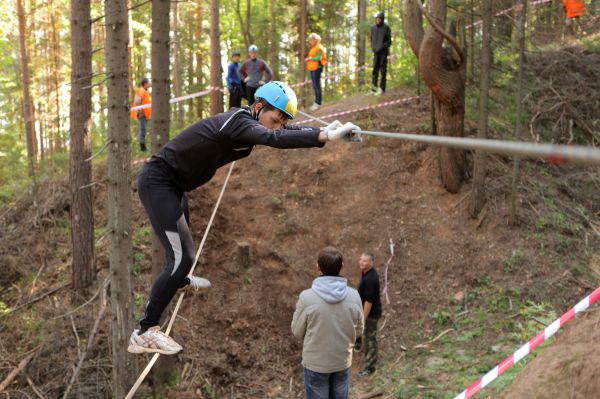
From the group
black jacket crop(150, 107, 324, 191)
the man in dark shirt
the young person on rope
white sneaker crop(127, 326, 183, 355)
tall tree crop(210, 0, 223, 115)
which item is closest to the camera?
black jacket crop(150, 107, 324, 191)

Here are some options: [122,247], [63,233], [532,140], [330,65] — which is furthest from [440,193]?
[330,65]

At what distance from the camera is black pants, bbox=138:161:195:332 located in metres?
4.26

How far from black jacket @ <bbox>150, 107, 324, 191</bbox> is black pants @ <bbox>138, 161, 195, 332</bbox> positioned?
0.31ft

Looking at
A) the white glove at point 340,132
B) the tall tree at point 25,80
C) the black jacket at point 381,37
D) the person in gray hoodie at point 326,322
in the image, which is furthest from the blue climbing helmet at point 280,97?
the tall tree at point 25,80

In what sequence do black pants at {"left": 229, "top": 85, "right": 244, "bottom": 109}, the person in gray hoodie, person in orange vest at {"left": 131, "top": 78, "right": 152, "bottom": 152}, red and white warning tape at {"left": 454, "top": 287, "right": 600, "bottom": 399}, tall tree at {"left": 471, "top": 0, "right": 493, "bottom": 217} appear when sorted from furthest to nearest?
person in orange vest at {"left": 131, "top": 78, "right": 152, "bottom": 152}
black pants at {"left": 229, "top": 85, "right": 244, "bottom": 109}
tall tree at {"left": 471, "top": 0, "right": 493, "bottom": 217}
red and white warning tape at {"left": 454, "top": 287, "right": 600, "bottom": 399}
the person in gray hoodie

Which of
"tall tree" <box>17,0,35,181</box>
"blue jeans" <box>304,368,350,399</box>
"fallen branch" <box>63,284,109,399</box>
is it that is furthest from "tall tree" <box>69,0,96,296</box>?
"tall tree" <box>17,0,35,181</box>

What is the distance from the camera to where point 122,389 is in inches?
271

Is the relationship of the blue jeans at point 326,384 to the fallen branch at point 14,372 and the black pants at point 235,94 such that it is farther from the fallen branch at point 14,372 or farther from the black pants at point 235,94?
the black pants at point 235,94

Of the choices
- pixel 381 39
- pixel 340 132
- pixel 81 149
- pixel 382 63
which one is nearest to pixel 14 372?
pixel 81 149

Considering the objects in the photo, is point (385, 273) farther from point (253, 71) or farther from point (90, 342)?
point (253, 71)

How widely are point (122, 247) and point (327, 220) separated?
4.90 m

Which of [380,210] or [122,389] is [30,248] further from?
[380,210]

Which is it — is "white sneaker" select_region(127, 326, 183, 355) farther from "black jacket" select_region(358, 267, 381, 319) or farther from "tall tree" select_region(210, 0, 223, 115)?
"tall tree" select_region(210, 0, 223, 115)

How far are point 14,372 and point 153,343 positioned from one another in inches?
190
